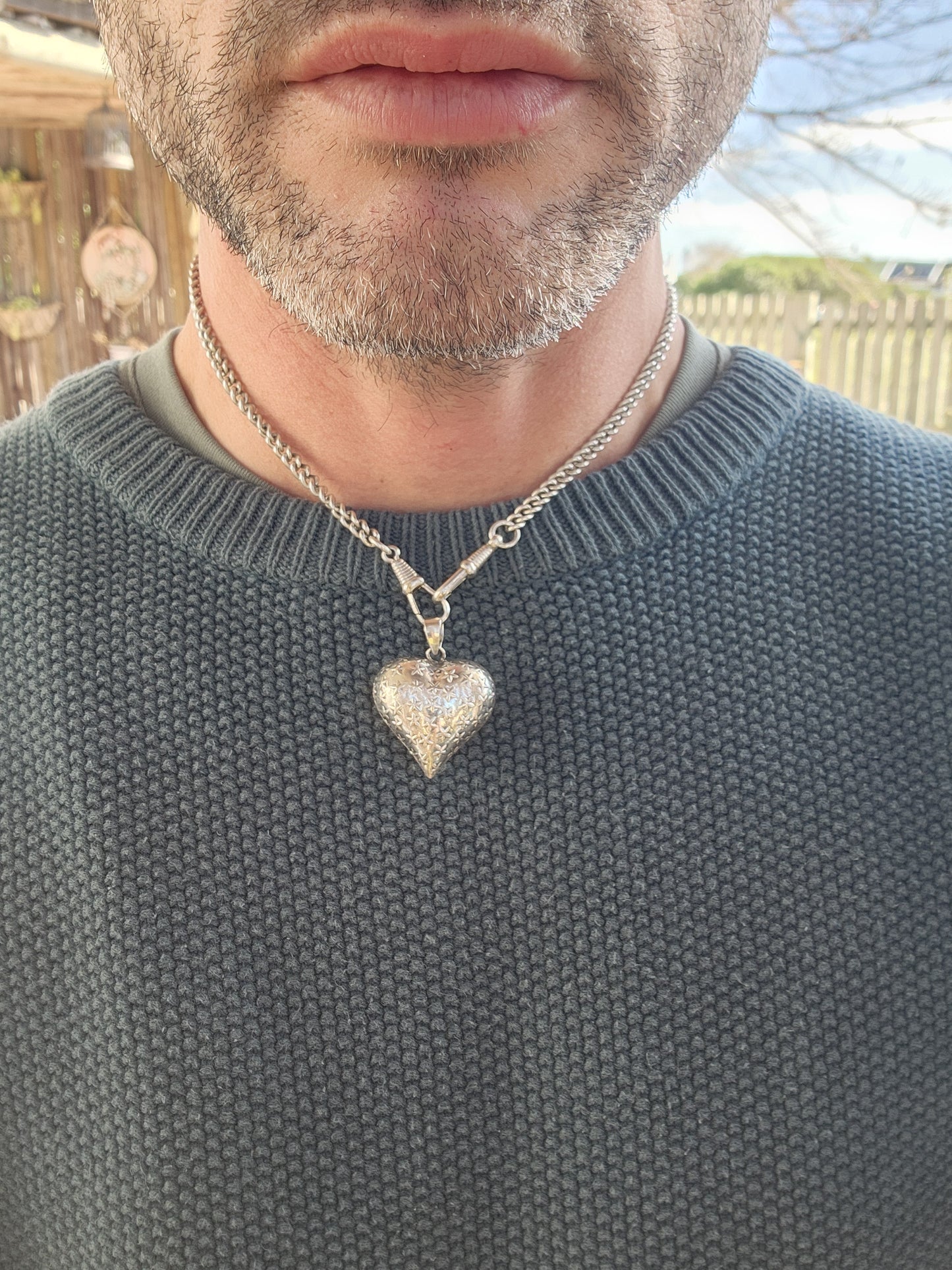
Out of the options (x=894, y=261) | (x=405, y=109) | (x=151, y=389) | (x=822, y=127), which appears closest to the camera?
(x=405, y=109)

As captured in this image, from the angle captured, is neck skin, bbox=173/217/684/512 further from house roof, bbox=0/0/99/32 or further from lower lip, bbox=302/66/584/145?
house roof, bbox=0/0/99/32

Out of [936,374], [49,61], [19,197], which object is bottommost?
[936,374]

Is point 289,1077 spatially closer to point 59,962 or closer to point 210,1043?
point 210,1043

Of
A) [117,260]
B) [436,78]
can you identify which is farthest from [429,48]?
[117,260]

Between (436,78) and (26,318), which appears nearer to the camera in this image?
(436,78)

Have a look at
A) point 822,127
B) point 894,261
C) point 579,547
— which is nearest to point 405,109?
point 579,547

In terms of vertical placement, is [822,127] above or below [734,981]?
above

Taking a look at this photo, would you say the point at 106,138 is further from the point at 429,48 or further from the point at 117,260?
the point at 429,48
